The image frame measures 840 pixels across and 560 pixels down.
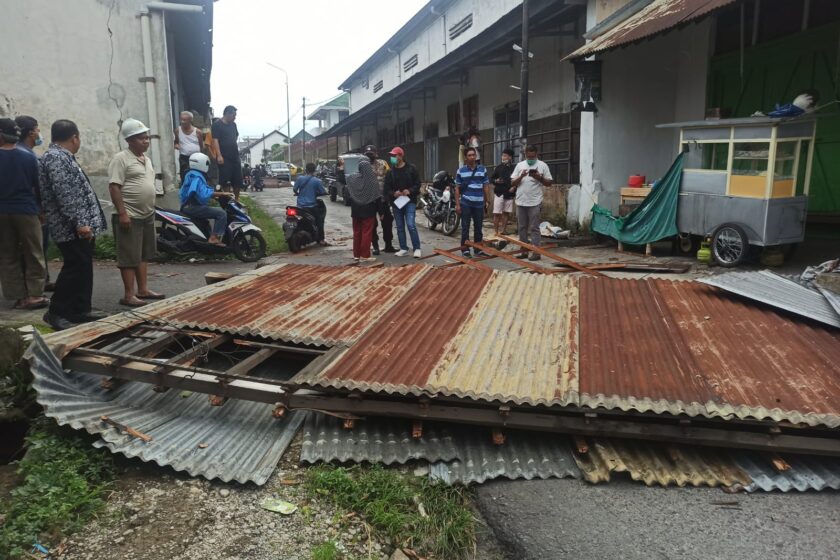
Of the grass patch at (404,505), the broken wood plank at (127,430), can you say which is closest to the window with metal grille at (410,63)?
the broken wood plank at (127,430)

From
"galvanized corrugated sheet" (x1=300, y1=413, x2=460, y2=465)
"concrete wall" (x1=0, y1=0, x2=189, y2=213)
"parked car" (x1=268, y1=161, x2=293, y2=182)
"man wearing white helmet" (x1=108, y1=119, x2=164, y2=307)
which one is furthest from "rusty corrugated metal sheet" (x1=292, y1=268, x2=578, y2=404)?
"parked car" (x1=268, y1=161, x2=293, y2=182)

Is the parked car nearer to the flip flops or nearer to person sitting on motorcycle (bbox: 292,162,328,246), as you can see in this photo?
person sitting on motorcycle (bbox: 292,162,328,246)

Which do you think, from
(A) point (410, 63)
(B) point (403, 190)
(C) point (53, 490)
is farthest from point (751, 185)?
(A) point (410, 63)

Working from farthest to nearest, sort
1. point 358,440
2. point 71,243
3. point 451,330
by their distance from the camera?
point 71,243 < point 451,330 < point 358,440

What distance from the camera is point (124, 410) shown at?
343 centimetres

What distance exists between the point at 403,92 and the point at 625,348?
18298 millimetres

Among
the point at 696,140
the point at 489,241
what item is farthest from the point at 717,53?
the point at 489,241

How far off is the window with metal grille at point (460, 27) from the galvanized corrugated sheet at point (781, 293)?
19322 mm

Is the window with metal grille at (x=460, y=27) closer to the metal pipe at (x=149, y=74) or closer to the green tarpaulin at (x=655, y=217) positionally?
the green tarpaulin at (x=655, y=217)

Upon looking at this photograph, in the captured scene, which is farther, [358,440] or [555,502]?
[358,440]

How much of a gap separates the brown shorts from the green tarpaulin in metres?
7.09

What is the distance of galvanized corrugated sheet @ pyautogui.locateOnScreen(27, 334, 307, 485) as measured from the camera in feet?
9.90

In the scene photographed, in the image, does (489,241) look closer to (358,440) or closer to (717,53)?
(717,53)

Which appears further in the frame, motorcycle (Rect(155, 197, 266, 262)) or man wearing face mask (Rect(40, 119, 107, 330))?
motorcycle (Rect(155, 197, 266, 262))
